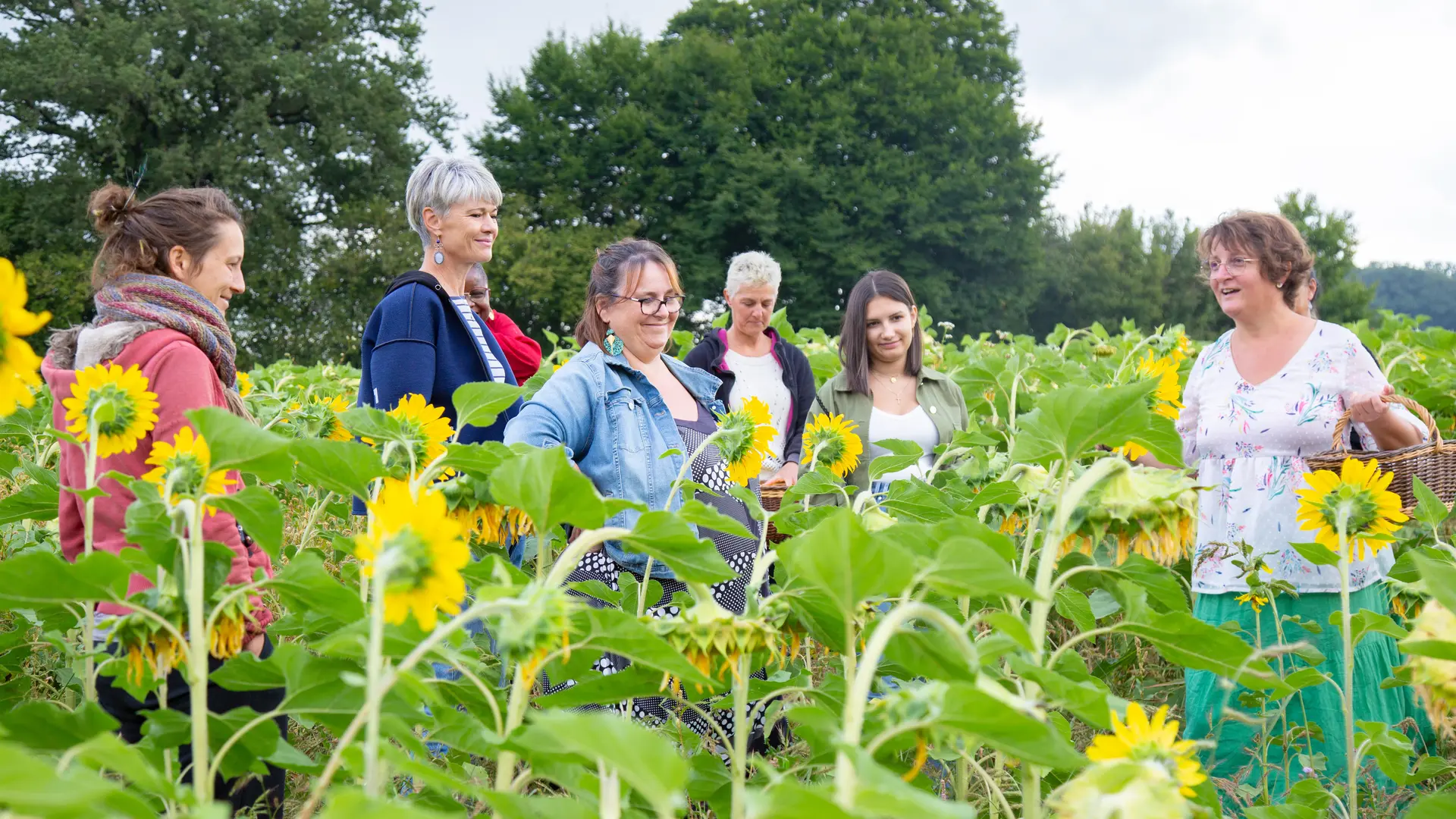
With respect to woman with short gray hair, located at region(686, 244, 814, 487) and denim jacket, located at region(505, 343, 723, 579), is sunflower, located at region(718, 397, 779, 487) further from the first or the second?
woman with short gray hair, located at region(686, 244, 814, 487)

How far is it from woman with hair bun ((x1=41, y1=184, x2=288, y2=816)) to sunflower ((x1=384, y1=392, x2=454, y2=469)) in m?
0.40

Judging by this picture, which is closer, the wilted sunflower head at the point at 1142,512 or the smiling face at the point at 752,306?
the wilted sunflower head at the point at 1142,512

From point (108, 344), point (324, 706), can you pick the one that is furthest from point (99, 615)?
point (324, 706)

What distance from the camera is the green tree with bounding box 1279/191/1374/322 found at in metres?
30.8

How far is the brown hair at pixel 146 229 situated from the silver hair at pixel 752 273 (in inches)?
92.2

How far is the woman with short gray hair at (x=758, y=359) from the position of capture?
437 centimetres

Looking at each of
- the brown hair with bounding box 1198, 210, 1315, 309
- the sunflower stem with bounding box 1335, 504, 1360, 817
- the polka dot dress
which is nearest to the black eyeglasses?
the polka dot dress

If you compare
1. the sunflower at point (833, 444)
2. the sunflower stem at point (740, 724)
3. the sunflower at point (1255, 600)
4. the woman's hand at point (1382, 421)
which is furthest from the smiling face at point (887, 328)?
the sunflower stem at point (740, 724)

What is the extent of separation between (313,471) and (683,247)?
86.5ft

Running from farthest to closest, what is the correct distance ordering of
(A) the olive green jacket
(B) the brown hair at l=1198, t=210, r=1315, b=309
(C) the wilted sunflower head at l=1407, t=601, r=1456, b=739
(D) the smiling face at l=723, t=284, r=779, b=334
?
1. (D) the smiling face at l=723, t=284, r=779, b=334
2. (A) the olive green jacket
3. (B) the brown hair at l=1198, t=210, r=1315, b=309
4. (C) the wilted sunflower head at l=1407, t=601, r=1456, b=739

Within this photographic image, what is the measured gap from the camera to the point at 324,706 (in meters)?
1.20

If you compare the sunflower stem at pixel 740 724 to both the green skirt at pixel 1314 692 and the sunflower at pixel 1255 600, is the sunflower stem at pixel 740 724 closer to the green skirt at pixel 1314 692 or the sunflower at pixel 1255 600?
the sunflower at pixel 1255 600

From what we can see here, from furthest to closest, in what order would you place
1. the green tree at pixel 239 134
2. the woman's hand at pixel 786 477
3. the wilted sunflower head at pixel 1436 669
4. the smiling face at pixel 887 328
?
1. the green tree at pixel 239 134
2. the smiling face at pixel 887 328
3. the woman's hand at pixel 786 477
4. the wilted sunflower head at pixel 1436 669

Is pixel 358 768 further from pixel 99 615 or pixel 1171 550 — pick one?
pixel 99 615
